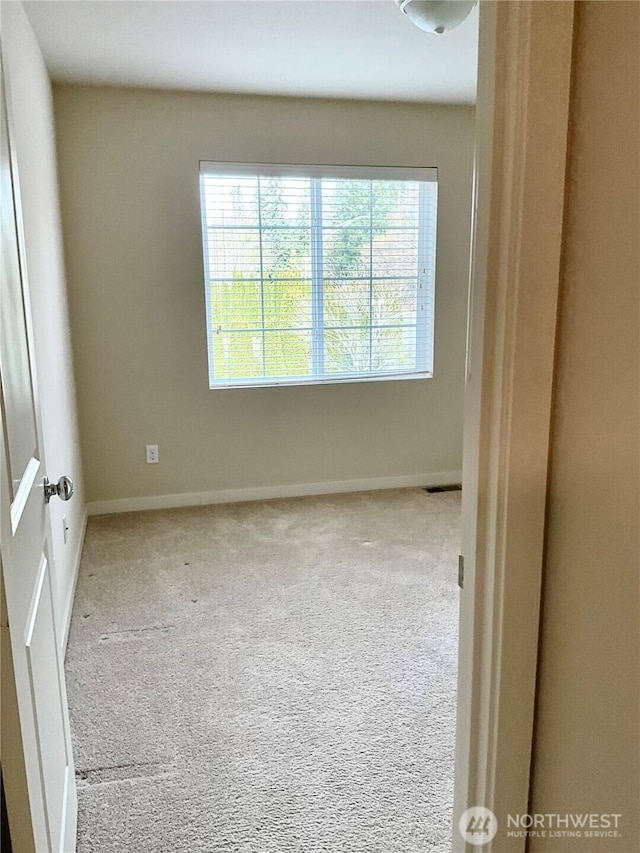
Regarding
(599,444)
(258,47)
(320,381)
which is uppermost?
(258,47)

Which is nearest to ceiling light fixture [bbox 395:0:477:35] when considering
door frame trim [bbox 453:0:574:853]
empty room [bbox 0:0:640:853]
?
empty room [bbox 0:0:640:853]

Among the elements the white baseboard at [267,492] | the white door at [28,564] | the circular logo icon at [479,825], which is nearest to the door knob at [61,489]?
the white door at [28,564]

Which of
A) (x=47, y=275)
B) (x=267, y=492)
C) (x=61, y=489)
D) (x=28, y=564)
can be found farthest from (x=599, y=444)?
(x=267, y=492)

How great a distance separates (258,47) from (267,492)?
95.5 inches

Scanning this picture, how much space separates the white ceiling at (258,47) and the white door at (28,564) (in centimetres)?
155

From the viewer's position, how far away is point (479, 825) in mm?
1008

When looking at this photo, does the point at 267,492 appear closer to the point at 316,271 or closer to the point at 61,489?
the point at 316,271

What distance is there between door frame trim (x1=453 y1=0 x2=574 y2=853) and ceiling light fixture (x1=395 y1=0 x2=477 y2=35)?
1459 millimetres

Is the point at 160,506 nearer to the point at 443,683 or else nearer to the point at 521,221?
the point at 443,683

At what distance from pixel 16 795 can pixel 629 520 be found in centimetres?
99

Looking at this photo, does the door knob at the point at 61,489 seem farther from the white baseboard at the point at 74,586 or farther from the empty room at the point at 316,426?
the white baseboard at the point at 74,586

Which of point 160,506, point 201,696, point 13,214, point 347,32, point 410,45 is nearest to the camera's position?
point 13,214

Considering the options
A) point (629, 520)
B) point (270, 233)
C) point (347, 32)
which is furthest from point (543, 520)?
point (270, 233)

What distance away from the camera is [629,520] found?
76 centimetres
